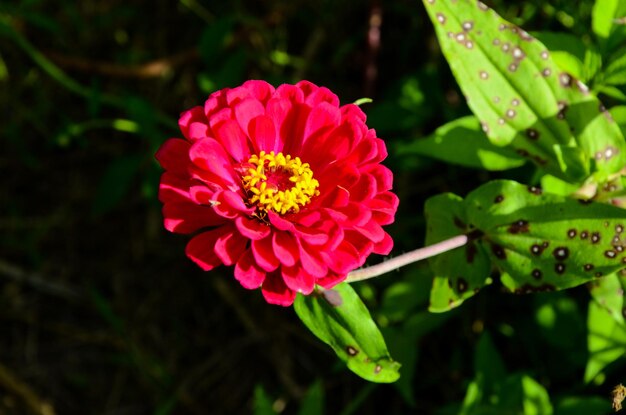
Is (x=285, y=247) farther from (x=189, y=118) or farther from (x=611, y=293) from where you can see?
(x=611, y=293)

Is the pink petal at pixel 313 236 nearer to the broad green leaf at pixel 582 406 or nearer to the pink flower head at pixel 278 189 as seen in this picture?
the pink flower head at pixel 278 189

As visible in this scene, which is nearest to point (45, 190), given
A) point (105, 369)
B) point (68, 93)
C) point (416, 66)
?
point (68, 93)

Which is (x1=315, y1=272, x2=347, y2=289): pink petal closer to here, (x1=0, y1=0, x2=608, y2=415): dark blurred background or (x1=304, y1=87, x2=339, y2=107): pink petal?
(x1=304, y1=87, x2=339, y2=107): pink petal

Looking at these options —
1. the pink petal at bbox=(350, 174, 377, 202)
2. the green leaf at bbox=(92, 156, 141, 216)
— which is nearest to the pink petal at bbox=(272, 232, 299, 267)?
the pink petal at bbox=(350, 174, 377, 202)

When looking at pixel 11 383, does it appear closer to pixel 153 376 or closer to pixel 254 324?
pixel 153 376

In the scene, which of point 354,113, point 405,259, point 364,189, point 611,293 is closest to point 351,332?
point 405,259

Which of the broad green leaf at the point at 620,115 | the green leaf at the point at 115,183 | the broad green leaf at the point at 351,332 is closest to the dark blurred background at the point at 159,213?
the green leaf at the point at 115,183
